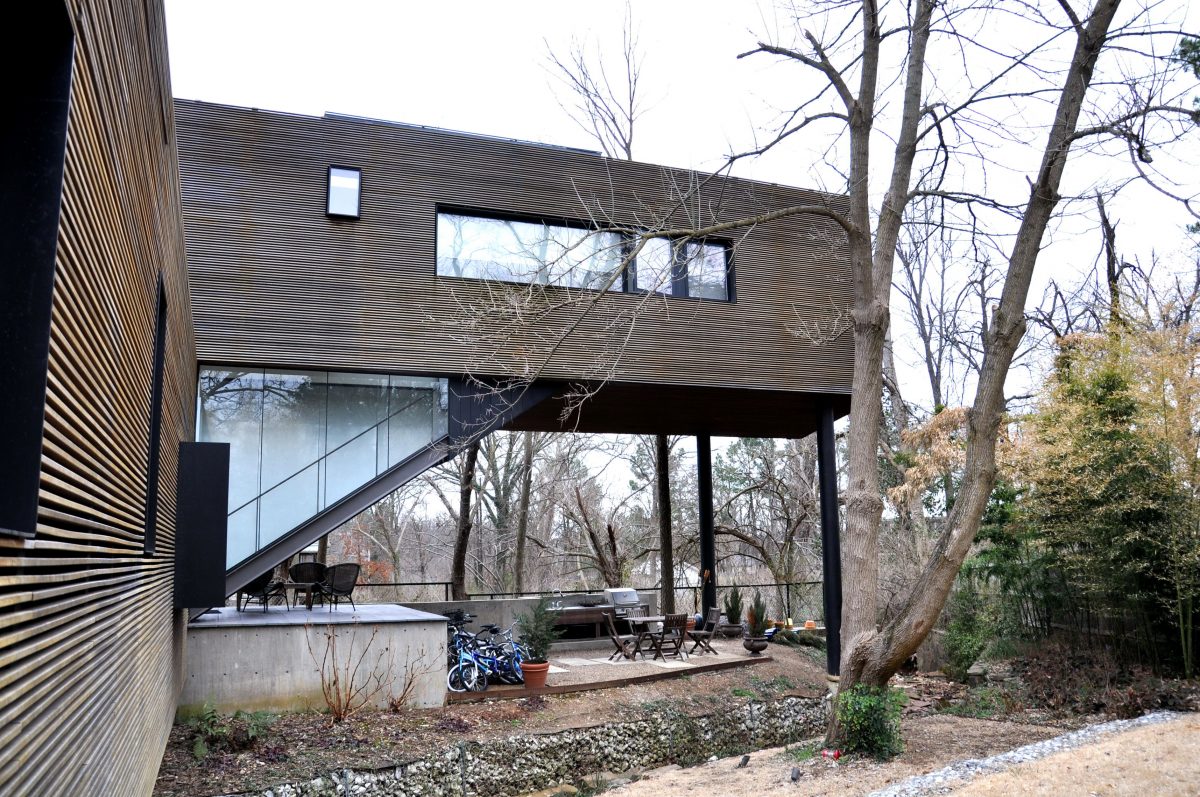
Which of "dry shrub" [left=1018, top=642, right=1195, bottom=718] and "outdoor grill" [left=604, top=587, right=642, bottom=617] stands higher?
"outdoor grill" [left=604, top=587, right=642, bottom=617]

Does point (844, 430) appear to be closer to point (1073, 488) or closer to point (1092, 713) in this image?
point (1073, 488)

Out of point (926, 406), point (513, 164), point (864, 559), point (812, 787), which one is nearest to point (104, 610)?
point (812, 787)

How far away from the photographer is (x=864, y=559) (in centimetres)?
860

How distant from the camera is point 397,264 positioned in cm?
1141

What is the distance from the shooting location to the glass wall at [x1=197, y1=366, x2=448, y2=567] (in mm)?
10367

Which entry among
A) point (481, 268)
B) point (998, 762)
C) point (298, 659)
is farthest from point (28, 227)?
point (481, 268)

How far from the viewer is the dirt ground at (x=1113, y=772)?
6.00m

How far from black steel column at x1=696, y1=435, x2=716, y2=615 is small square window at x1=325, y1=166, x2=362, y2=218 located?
26.2 feet

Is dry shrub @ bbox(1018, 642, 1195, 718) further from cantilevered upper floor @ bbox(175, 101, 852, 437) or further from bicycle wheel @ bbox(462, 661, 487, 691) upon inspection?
bicycle wheel @ bbox(462, 661, 487, 691)

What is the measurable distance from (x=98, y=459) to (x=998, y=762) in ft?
22.5

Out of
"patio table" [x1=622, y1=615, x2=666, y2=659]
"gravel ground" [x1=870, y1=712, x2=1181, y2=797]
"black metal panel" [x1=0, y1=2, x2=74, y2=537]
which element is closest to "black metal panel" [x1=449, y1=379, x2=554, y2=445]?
"patio table" [x1=622, y1=615, x2=666, y2=659]

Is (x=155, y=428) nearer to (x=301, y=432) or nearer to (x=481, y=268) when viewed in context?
(x=301, y=432)

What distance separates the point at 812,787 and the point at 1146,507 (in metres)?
6.42

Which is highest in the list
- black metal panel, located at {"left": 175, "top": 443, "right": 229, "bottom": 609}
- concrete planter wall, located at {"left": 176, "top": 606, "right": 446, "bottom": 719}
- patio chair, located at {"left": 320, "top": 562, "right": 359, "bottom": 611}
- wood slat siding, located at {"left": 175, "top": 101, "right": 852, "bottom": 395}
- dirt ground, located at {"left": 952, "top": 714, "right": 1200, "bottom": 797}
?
wood slat siding, located at {"left": 175, "top": 101, "right": 852, "bottom": 395}
